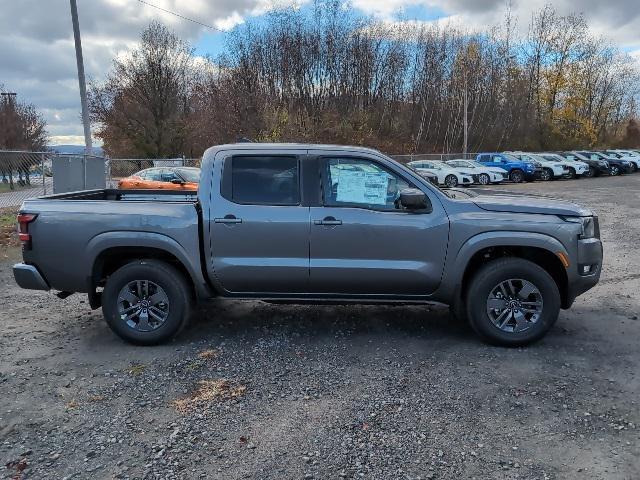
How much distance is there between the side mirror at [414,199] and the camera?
461cm

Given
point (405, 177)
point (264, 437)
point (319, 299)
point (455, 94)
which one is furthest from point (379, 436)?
point (455, 94)

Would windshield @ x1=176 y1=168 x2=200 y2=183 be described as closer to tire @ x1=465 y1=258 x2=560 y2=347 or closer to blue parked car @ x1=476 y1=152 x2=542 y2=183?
tire @ x1=465 y1=258 x2=560 y2=347

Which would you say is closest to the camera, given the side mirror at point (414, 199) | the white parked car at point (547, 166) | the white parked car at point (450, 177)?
the side mirror at point (414, 199)

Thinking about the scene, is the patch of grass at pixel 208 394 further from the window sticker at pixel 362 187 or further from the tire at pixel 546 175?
the tire at pixel 546 175

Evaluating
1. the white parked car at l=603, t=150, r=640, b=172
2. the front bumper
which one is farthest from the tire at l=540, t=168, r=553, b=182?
the front bumper

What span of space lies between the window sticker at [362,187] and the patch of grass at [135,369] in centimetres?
227

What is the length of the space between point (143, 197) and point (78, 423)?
2.90 meters

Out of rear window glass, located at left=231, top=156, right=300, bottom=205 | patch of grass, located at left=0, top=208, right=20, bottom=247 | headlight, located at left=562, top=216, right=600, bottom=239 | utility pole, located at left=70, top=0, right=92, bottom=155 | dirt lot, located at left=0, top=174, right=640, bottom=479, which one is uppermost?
utility pole, located at left=70, top=0, right=92, bottom=155

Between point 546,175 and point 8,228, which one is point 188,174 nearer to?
point 8,228

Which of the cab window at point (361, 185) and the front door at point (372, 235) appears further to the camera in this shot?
the cab window at point (361, 185)

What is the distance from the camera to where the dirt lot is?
10.1 ft

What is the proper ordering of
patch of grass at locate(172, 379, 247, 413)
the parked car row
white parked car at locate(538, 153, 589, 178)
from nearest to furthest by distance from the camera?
patch of grass at locate(172, 379, 247, 413) < the parked car row < white parked car at locate(538, 153, 589, 178)

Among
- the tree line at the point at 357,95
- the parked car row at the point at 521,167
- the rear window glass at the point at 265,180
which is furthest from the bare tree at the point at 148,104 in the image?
the rear window glass at the point at 265,180

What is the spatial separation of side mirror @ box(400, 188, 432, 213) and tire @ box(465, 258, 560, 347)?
0.81 meters
